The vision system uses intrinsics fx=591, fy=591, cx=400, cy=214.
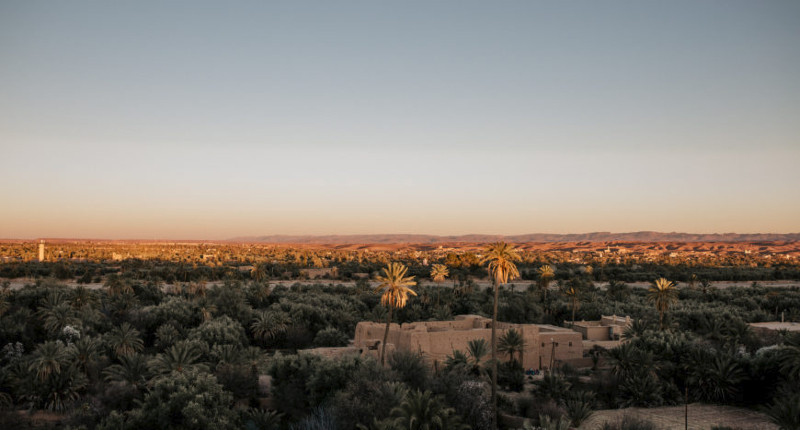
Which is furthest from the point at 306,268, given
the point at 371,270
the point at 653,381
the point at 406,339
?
the point at 653,381

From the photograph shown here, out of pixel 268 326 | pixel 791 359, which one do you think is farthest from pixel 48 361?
pixel 791 359

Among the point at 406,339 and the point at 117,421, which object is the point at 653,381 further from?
the point at 117,421

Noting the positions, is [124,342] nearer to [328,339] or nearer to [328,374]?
[328,339]

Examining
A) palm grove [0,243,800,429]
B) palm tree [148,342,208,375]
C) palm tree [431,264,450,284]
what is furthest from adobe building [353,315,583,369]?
palm tree [431,264,450,284]

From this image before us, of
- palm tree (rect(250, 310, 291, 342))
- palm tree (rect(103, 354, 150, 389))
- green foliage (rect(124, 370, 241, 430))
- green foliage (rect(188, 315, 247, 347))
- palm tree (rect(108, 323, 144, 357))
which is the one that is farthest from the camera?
palm tree (rect(250, 310, 291, 342))

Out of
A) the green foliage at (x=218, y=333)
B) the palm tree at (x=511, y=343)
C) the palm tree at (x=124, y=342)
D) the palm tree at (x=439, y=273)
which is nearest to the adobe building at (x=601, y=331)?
the palm tree at (x=511, y=343)

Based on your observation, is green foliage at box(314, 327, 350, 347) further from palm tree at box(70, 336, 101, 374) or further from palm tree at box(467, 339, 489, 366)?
palm tree at box(70, 336, 101, 374)

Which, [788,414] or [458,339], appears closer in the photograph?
[788,414]
